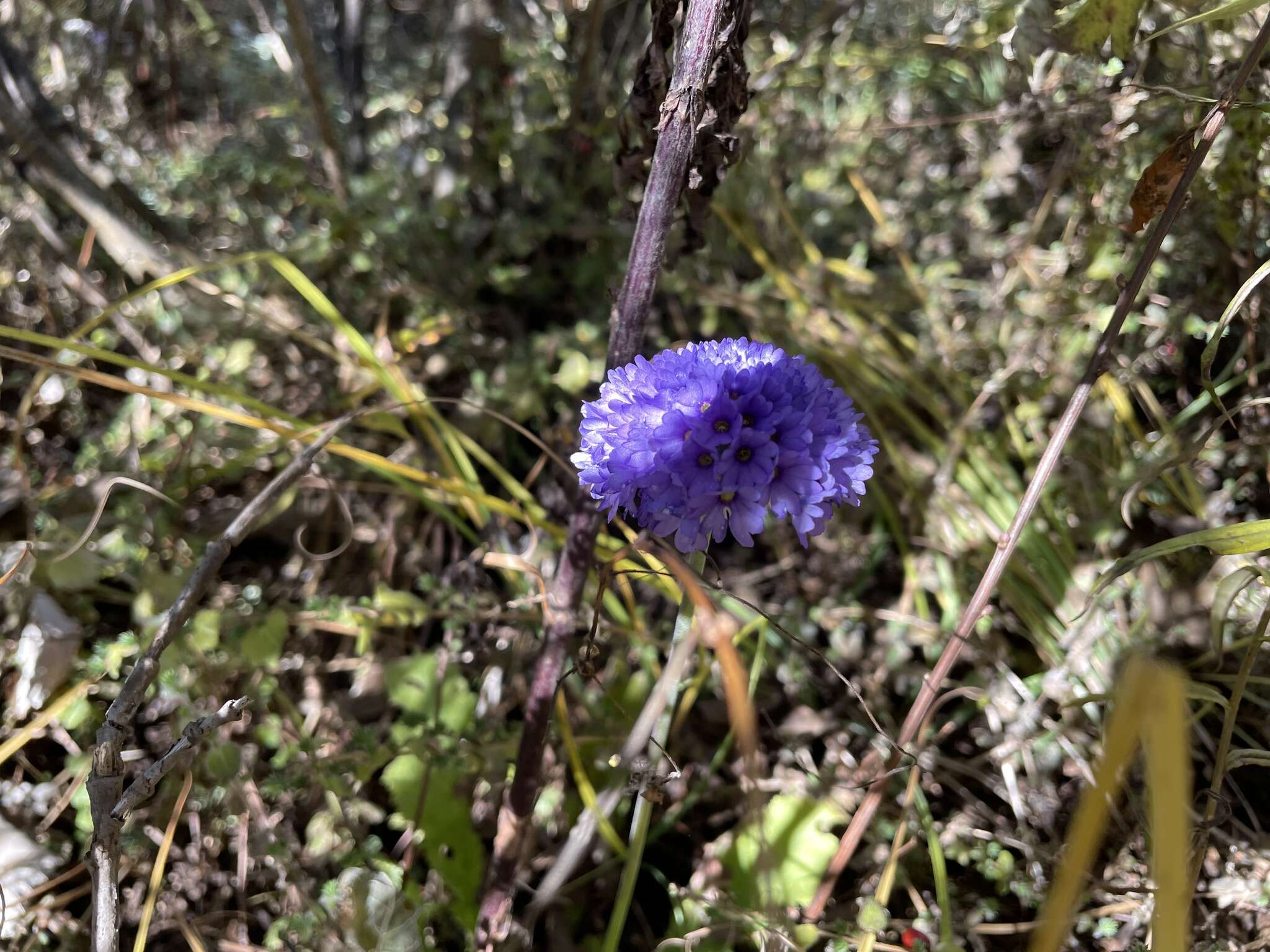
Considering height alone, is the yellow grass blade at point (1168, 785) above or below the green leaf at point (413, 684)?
below

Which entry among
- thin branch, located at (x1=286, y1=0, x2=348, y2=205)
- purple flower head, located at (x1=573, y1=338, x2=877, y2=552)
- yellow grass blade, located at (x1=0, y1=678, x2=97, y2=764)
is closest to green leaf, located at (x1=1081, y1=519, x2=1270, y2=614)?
purple flower head, located at (x1=573, y1=338, x2=877, y2=552)

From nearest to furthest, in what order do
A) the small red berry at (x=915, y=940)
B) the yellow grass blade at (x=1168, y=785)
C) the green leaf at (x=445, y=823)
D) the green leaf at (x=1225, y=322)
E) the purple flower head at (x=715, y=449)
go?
the yellow grass blade at (x=1168, y=785)
the purple flower head at (x=715, y=449)
the green leaf at (x=1225, y=322)
the small red berry at (x=915, y=940)
the green leaf at (x=445, y=823)

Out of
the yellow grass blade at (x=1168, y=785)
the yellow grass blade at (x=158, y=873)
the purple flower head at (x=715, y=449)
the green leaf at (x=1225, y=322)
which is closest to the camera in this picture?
the yellow grass blade at (x=1168, y=785)

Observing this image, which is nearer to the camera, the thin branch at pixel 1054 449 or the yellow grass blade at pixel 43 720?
the thin branch at pixel 1054 449

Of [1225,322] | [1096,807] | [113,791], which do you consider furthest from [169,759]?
[1225,322]

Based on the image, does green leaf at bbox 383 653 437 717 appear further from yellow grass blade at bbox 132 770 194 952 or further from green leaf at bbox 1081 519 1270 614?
green leaf at bbox 1081 519 1270 614

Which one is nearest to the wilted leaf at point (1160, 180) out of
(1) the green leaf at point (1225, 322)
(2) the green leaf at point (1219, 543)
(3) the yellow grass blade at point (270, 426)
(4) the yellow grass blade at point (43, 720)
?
(1) the green leaf at point (1225, 322)

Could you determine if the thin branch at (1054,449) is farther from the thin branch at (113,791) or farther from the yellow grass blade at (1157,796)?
the thin branch at (113,791)
